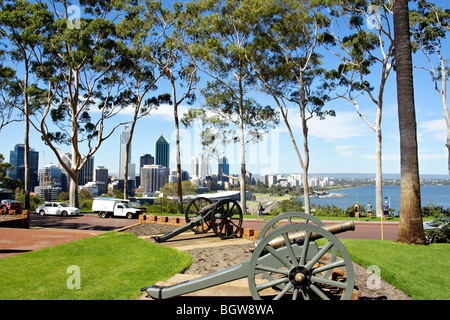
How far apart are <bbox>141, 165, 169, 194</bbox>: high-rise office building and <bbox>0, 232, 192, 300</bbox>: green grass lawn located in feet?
509

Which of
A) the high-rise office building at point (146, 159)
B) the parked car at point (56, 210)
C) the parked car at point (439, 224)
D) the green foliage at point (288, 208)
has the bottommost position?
the green foliage at point (288, 208)

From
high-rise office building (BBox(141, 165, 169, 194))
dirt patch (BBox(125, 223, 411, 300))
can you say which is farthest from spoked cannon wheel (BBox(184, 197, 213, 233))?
high-rise office building (BBox(141, 165, 169, 194))

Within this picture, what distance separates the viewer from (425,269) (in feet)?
24.4

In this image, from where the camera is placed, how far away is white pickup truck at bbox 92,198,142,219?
890 inches

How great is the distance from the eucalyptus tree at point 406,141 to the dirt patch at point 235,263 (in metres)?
3.56

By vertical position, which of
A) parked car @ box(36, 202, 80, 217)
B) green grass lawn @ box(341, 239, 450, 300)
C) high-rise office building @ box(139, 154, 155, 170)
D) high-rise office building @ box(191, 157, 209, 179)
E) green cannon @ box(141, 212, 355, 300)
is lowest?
parked car @ box(36, 202, 80, 217)

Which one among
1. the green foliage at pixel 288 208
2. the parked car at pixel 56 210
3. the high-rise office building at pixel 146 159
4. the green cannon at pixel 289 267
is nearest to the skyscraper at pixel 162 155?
the high-rise office building at pixel 146 159

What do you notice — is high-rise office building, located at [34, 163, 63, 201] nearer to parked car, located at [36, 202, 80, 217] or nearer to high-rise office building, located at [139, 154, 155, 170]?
high-rise office building, located at [139, 154, 155, 170]

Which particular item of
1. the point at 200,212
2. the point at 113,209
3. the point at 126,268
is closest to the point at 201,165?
the point at 113,209

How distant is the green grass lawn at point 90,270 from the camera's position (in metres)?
5.73

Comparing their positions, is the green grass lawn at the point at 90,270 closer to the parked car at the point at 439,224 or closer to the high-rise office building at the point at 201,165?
the parked car at the point at 439,224
